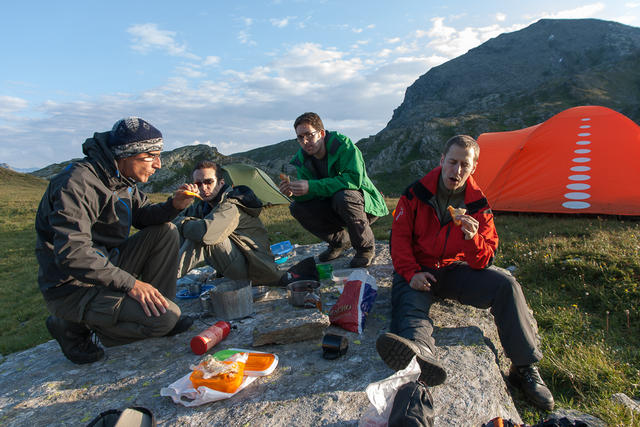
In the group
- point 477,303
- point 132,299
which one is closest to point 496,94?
point 477,303

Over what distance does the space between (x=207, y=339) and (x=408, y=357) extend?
178 centimetres

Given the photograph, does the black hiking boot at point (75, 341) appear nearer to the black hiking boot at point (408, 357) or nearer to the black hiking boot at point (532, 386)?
the black hiking boot at point (408, 357)

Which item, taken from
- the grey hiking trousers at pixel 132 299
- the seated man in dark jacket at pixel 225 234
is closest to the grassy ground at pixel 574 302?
the grey hiking trousers at pixel 132 299

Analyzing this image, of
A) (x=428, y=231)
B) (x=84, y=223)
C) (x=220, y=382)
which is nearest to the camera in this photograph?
(x=220, y=382)

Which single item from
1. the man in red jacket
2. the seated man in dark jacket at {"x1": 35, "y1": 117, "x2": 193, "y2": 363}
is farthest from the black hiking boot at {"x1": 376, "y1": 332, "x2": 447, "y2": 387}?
the seated man in dark jacket at {"x1": 35, "y1": 117, "x2": 193, "y2": 363}

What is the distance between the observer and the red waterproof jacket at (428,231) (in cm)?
353

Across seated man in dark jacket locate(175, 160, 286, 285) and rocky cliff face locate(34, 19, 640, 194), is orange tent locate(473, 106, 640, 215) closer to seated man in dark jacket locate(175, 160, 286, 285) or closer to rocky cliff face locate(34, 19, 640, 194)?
seated man in dark jacket locate(175, 160, 286, 285)

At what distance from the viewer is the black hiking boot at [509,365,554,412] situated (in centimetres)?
266

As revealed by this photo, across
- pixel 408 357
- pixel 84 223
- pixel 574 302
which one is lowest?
pixel 574 302

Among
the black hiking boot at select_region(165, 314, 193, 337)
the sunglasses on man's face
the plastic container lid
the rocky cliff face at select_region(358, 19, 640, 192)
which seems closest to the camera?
the black hiking boot at select_region(165, 314, 193, 337)

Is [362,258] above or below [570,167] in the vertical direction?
below

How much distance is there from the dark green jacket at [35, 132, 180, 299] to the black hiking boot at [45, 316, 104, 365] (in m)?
0.34

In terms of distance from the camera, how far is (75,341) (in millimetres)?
3379

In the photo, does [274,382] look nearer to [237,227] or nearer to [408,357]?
[408,357]
